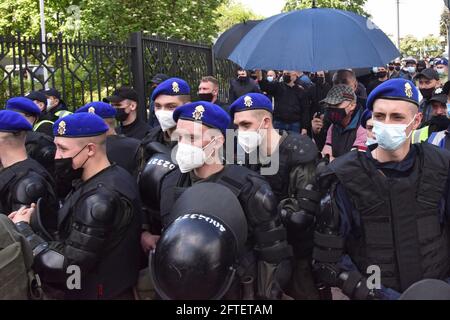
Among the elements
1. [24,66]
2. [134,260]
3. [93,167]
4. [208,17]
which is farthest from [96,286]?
[208,17]

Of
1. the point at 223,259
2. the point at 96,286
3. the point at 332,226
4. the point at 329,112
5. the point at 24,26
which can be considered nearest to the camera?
the point at 223,259

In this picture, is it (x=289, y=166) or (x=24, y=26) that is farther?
(x=24, y=26)

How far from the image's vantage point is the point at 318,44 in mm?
5059

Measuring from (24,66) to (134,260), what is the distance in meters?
3.95

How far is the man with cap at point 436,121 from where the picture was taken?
4840 mm

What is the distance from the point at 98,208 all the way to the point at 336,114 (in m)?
3.21

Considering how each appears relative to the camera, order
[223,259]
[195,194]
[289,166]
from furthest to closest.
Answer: [289,166], [195,194], [223,259]

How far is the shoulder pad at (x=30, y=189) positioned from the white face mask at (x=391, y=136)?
2053 mm

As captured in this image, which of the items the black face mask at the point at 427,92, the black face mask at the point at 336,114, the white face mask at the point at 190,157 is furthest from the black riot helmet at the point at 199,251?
the black face mask at the point at 427,92

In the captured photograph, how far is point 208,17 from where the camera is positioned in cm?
1725

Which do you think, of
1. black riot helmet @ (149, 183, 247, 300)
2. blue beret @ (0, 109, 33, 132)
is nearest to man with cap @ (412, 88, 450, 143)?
black riot helmet @ (149, 183, 247, 300)

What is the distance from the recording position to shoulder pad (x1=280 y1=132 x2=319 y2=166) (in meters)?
3.76

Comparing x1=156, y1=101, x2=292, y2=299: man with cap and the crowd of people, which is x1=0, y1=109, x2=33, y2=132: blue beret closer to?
the crowd of people
